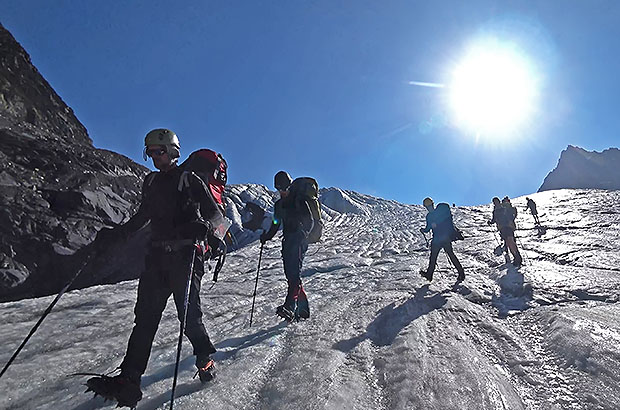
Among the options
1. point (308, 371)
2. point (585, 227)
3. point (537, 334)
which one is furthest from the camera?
point (585, 227)

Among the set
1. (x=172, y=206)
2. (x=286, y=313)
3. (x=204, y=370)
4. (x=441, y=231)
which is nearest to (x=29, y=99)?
(x=286, y=313)

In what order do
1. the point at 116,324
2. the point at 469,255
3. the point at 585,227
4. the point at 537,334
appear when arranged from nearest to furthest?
the point at 537,334 → the point at 116,324 → the point at 469,255 → the point at 585,227

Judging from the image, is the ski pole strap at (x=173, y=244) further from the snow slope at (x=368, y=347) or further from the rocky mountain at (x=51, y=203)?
the rocky mountain at (x=51, y=203)

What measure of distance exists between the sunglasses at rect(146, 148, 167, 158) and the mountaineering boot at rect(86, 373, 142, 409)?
2.07m

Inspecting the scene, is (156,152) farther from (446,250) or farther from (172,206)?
(446,250)

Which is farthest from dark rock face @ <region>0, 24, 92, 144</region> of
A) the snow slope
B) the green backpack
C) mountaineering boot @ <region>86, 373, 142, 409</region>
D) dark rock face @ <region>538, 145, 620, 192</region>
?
dark rock face @ <region>538, 145, 620, 192</region>

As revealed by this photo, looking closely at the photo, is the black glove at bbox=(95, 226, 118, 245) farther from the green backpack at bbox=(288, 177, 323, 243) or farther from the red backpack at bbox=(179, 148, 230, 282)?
the green backpack at bbox=(288, 177, 323, 243)

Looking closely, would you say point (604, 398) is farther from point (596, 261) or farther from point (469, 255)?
point (469, 255)

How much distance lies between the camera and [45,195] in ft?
55.1

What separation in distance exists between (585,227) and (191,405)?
24.7 metres

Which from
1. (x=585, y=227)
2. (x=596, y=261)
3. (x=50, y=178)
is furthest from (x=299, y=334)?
(x=585, y=227)

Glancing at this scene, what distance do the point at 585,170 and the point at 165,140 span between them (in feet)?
617

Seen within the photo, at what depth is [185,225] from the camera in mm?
3037

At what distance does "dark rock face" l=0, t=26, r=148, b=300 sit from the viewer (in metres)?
13.8
